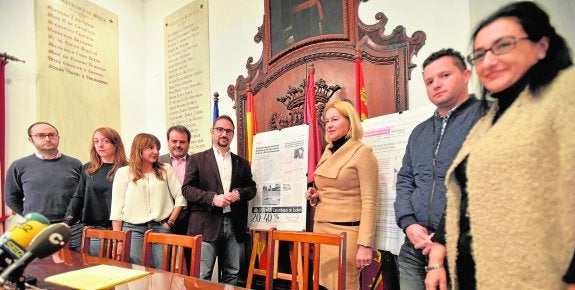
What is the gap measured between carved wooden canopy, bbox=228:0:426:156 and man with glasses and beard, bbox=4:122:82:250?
1.51 metres

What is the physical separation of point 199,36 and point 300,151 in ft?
7.29

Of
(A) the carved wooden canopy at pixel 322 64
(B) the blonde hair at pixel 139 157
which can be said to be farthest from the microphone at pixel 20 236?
(A) the carved wooden canopy at pixel 322 64

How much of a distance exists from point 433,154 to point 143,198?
1798mm

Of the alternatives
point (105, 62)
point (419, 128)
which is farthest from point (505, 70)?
point (105, 62)

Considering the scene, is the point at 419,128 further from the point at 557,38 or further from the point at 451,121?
the point at 557,38

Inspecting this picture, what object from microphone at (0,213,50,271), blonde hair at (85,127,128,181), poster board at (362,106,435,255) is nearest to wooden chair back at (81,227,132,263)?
blonde hair at (85,127,128,181)

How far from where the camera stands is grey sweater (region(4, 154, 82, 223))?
2732 millimetres

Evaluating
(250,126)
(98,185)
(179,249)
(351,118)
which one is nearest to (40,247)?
(179,249)

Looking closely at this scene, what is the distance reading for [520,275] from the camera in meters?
0.75

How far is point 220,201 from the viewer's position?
2240mm

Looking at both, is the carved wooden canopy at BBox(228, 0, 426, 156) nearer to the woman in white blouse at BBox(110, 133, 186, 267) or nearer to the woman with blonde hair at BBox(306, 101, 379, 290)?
the woman with blonde hair at BBox(306, 101, 379, 290)

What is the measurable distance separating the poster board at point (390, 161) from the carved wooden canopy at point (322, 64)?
0.44 m

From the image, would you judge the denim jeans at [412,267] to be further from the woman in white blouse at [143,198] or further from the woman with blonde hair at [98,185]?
the woman with blonde hair at [98,185]

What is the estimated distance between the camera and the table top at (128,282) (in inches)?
45.3
